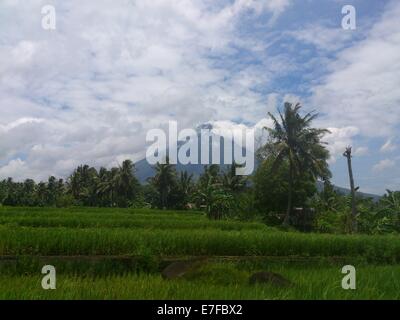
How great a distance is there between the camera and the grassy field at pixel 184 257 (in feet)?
20.3

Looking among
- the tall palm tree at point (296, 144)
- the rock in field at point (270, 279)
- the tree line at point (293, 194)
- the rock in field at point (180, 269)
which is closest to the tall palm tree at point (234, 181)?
the tree line at point (293, 194)

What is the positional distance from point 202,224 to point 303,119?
12825 mm

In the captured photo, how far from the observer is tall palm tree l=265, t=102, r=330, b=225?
1254 inches

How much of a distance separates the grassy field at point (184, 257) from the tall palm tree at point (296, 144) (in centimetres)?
1733

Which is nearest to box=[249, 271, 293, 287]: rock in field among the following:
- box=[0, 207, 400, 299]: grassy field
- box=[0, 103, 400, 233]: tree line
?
box=[0, 207, 400, 299]: grassy field

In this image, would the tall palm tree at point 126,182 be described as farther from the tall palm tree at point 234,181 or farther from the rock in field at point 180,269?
the rock in field at point 180,269

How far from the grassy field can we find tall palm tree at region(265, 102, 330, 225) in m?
17.3

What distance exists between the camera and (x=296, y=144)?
3209 cm

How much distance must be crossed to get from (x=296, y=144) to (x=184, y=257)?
2253cm

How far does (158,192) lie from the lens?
57.7 m

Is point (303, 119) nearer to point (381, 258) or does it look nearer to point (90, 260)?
point (381, 258)

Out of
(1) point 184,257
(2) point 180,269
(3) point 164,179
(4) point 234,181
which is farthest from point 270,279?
(3) point 164,179

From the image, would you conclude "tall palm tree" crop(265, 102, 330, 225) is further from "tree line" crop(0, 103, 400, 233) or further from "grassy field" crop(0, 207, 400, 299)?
"grassy field" crop(0, 207, 400, 299)

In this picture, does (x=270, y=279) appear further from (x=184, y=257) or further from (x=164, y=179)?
(x=164, y=179)
